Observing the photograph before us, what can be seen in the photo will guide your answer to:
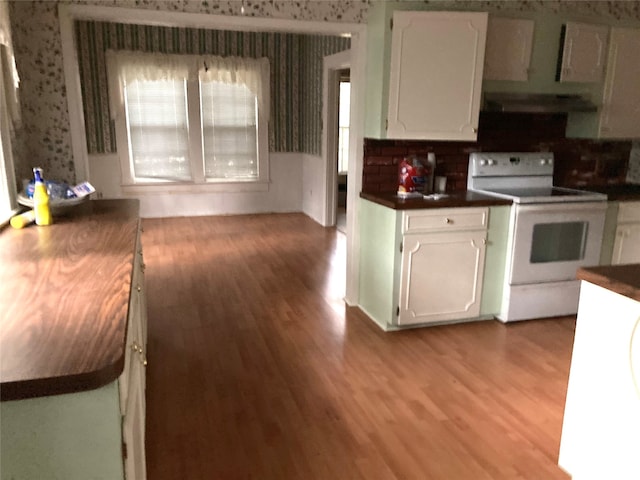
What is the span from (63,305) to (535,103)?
10.5 ft

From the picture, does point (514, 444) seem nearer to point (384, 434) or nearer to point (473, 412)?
point (473, 412)

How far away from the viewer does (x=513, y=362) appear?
3.05 metres

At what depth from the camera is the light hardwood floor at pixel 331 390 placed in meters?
2.17

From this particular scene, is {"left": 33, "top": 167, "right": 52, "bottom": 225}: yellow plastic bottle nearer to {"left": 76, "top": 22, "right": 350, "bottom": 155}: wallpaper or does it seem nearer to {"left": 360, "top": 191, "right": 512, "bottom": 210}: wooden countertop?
{"left": 360, "top": 191, "right": 512, "bottom": 210}: wooden countertop

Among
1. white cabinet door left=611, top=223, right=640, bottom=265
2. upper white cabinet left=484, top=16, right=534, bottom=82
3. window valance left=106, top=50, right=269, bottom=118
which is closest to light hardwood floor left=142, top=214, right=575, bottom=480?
white cabinet door left=611, top=223, right=640, bottom=265

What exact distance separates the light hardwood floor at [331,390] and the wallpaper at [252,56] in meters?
3.10

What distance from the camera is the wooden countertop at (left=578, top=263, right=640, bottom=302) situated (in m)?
1.66

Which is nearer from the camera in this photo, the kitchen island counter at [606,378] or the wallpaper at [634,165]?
the kitchen island counter at [606,378]

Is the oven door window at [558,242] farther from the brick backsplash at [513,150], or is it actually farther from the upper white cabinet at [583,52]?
the upper white cabinet at [583,52]

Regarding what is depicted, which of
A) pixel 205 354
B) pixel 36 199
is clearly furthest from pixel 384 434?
pixel 36 199

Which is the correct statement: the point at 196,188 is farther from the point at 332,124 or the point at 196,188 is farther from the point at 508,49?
the point at 508,49

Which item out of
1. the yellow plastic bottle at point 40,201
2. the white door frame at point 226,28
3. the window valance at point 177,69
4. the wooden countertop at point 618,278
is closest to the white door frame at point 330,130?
the window valance at point 177,69

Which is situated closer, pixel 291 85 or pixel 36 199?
pixel 36 199

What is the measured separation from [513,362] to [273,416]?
1.49m
